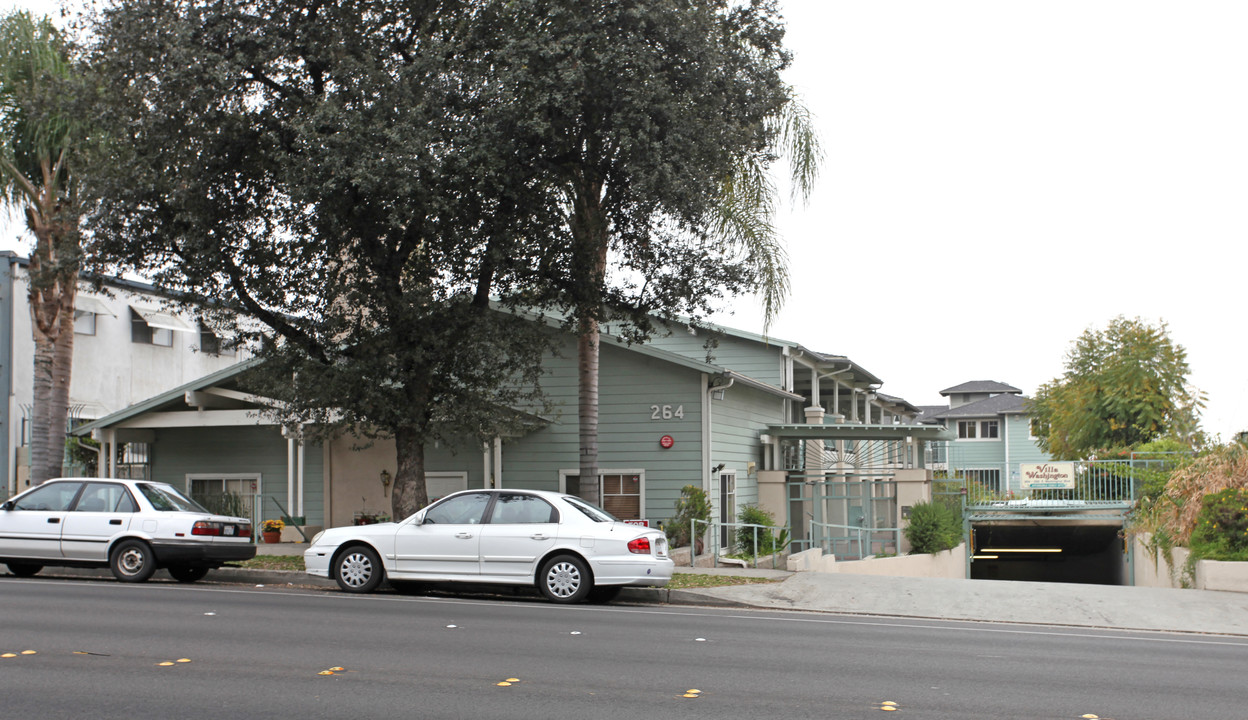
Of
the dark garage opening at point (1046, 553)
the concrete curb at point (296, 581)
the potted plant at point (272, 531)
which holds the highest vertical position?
the potted plant at point (272, 531)

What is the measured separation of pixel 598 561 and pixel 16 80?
1606cm

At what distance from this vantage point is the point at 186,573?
53.3 feet

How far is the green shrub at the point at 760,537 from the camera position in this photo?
23.2m

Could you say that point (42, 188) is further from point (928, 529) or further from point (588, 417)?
point (928, 529)

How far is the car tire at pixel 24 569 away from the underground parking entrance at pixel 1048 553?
95.1 ft

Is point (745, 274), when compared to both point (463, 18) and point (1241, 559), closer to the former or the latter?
point (463, 18)

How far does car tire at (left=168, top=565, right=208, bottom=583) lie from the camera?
1614 centimetres

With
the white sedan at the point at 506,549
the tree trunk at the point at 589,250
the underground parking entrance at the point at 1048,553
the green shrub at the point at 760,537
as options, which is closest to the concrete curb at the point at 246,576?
the white sedan at the point at 506,549

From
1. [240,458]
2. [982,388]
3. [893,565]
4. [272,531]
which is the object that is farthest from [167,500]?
[982,388]

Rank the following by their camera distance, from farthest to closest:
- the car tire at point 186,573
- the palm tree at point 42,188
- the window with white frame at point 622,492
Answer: the window with white frame at point 622,492
the palm tree at point 42,188
the car tire at point 186,573

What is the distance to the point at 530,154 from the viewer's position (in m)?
15.5

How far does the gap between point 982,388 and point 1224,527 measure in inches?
2199

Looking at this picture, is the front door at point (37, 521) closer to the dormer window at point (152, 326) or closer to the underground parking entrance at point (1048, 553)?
the dormer window at point (152, 326)

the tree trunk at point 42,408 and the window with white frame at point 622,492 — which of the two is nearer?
the tree trunk at point 42,408
